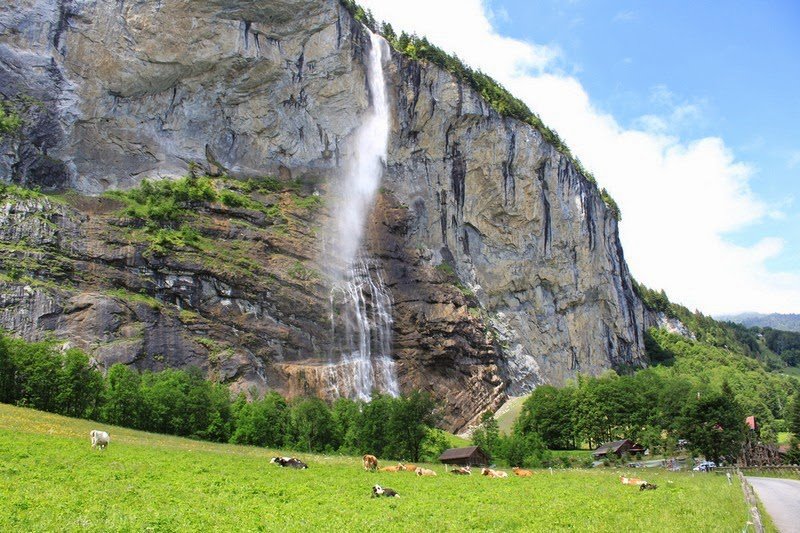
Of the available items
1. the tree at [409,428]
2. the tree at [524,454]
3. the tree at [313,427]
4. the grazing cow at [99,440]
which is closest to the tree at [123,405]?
the tree at [313,427]

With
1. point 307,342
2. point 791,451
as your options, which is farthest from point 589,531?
point 307,342

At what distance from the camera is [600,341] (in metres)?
119

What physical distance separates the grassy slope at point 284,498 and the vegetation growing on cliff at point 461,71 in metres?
88.9

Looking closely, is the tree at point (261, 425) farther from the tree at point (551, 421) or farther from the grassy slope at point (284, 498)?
the tree at point (551, 421)

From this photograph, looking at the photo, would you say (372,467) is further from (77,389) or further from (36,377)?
(36,377)

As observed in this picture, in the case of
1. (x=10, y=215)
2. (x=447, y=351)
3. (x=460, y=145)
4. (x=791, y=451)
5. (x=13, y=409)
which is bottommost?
(x=791, y=451)

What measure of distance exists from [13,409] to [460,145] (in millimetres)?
79438

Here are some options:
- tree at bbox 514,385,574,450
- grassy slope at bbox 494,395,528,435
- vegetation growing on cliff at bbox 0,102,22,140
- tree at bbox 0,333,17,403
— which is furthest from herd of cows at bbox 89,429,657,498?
vegetation growing on cliff at bbox 0,102,22,140

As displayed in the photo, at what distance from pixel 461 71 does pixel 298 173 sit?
34507 mm

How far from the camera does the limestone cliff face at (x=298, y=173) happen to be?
2985 inches

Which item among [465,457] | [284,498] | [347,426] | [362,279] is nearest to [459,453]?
[465,457]

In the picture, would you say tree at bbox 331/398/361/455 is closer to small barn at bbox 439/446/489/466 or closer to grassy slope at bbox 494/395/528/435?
small barn at bbox 439/446/489/466

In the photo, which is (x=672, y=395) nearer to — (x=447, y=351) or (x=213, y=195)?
(x=447, y=351)

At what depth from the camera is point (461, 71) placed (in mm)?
111375
